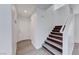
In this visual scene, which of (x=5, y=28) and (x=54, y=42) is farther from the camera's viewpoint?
(x=54, y=42)

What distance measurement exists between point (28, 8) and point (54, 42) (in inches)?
18.0

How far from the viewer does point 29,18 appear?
4.19 feet

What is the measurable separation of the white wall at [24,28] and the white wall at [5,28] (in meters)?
0.11

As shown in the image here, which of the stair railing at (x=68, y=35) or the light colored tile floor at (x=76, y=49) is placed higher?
the stair railing at (x=68, y=35)

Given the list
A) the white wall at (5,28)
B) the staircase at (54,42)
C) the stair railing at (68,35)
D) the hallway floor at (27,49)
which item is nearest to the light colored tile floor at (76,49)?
the stair railing at (68,35)

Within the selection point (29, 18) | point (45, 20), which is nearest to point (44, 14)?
point (45, 20)

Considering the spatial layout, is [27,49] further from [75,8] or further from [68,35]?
[75,8]

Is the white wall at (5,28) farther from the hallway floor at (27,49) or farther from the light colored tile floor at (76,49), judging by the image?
the light colored tile floor at (76,49)

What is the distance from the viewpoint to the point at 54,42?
1283 millimetres

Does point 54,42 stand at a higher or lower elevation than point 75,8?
lower

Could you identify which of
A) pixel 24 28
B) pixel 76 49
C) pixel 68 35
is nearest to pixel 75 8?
pixel 68 35

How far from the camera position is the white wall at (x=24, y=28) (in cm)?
125
